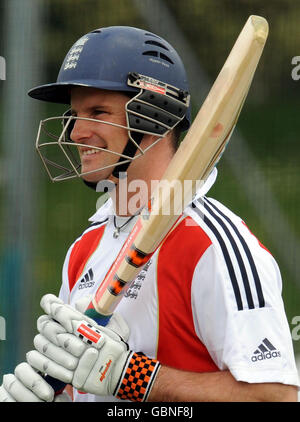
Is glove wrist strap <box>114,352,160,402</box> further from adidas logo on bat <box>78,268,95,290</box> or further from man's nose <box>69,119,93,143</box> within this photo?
man's nose <box>69,119,93,143</box>

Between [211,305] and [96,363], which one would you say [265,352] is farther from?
[96,363]

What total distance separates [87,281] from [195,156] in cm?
62

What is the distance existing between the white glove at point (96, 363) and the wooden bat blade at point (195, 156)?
0.39 feet

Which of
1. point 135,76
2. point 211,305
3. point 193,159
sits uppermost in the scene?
point 135,76

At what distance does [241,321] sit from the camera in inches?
89.5

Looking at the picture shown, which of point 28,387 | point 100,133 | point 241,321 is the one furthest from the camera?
Answer: point 100,133

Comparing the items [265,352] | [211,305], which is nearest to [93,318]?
[211,305]

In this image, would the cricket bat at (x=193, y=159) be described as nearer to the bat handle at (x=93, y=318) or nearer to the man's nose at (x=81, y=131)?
the bat handle at (x=93, y=318)

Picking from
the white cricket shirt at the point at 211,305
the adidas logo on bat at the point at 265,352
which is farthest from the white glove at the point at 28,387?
the adidas logo on bat at the point at 265,352

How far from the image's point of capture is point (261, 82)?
164 inches

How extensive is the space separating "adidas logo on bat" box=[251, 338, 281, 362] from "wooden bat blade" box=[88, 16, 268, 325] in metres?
0.40

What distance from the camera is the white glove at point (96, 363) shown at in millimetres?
2316

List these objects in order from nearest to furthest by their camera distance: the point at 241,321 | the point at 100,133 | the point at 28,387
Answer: the point at 241,321
the point at 28,387
the point at 100,133
